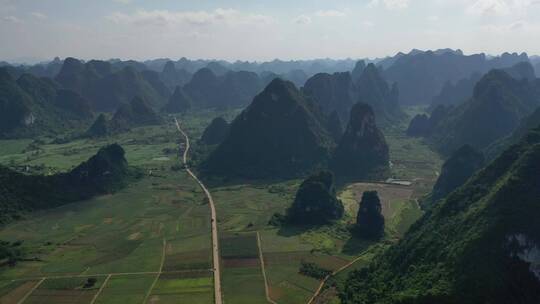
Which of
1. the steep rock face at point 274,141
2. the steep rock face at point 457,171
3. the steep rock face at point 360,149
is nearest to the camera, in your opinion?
the steep rock face at point 457,171

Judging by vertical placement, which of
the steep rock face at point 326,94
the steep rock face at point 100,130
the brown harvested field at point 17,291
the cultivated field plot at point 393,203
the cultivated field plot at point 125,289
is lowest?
the brown harvested field at point 17,291

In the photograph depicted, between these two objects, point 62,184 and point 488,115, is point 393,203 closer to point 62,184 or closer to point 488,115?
point 488,115

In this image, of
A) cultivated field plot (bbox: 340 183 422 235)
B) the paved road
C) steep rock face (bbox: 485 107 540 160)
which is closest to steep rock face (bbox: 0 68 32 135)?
the paved road

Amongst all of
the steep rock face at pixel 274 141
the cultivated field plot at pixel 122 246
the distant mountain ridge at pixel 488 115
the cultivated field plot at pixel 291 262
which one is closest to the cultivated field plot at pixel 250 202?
the cultivated field plot at pixel 122 246

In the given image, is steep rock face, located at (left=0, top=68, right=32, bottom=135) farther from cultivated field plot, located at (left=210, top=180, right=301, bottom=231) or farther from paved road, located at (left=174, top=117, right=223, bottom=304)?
cultivated field plot, located at (left=210, top=180, right=301, bottom=231)

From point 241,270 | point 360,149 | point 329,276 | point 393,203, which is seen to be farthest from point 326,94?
point 329,276

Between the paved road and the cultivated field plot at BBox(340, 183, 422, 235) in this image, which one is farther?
the cultivated field plot at BBox(340, 183, 422, 235)

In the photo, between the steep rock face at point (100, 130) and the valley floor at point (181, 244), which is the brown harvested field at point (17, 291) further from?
the steep rock face at point (100, 130)
